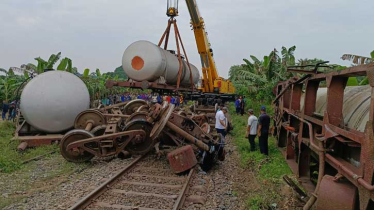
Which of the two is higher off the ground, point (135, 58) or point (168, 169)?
point (135, 58)

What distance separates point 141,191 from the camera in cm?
541

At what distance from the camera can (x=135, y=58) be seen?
13070mm

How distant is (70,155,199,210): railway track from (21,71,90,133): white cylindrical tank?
3.59 m

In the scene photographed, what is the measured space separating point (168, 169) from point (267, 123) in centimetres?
296

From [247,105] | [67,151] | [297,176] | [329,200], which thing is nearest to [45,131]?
[67,151]

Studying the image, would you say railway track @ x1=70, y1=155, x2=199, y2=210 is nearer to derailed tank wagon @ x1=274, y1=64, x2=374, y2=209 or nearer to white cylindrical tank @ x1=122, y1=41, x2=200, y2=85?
derailed tank wagon @ x1=274, y1=64, x2=374, y2=209

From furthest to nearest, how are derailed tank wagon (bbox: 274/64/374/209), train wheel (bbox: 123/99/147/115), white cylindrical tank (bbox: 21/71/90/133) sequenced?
train wheel (bbox: 123/99/147/115) → white cylindrical tank (bbox: 21/71/90/133) → derailed tank wagon (bbox: 274/64/374/209)

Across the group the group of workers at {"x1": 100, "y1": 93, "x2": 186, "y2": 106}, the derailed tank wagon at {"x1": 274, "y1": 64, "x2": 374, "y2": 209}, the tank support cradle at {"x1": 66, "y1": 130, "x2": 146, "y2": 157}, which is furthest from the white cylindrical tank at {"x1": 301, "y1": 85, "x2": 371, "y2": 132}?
the group of workers at {"x1": 100, "y1": 93, "x2": 186, "y2": 106}

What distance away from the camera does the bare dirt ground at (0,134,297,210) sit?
4.89 meters

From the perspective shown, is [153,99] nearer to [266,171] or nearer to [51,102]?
[51,102]

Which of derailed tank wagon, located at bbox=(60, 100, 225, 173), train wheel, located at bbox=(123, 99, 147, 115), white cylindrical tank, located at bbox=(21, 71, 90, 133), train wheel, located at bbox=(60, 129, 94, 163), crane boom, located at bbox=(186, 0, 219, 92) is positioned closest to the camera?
derailed tank wagon, located at bbox=(60, 100, 225, 173)

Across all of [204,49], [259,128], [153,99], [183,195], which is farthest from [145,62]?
[153,99]

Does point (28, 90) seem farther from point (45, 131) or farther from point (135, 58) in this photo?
point (135, 58)

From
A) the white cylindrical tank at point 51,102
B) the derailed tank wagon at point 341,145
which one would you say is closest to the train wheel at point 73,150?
the white cylindrical tank at point 51,102
